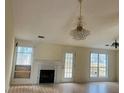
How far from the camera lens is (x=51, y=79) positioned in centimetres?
870

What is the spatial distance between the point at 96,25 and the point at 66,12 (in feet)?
5.62

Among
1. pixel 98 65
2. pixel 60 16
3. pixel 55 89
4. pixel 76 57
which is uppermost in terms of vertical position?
pixel 60 16

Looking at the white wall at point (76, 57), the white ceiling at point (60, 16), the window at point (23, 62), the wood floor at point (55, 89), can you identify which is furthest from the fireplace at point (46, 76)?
the white ceiling at point (60, 16)

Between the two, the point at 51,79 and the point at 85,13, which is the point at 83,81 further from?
the point at 85,13

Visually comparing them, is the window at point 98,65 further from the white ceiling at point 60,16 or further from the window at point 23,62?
the window at point 23,62

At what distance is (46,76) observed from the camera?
8.57 metres

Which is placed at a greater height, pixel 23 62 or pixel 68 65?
pixel 23 62

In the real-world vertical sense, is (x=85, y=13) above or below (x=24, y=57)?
above

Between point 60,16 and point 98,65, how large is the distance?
6062mm

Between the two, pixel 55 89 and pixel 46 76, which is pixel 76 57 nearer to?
pixel 46 76

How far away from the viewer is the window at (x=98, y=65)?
33.0ft

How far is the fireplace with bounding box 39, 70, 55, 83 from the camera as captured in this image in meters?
8.50

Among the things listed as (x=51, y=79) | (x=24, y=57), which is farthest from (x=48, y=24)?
(x=51, y=79)

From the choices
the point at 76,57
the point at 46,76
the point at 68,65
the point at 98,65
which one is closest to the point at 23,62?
the point at 46,76
